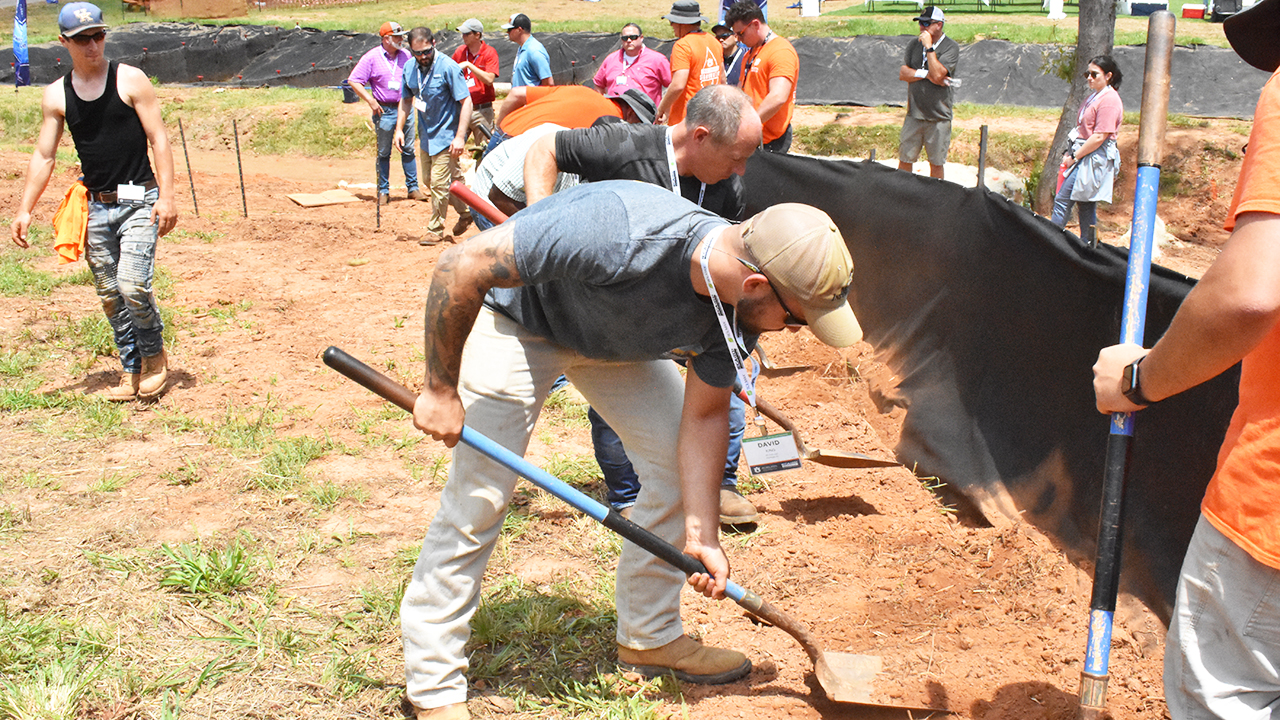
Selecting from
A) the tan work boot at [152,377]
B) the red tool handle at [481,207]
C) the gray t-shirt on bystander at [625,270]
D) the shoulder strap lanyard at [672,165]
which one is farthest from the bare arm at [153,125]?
the gray t-shirt on bystander at [625,270]

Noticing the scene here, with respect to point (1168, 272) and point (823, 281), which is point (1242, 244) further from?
point (1168, 272)

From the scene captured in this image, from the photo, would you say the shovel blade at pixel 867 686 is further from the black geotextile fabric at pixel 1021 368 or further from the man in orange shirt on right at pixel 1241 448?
the man in orange shirt on right at pixel 1241 448

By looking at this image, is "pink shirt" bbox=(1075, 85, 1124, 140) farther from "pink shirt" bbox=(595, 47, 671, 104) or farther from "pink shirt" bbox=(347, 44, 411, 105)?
"pink shirt" bbox=(347, 44, 411, 105)

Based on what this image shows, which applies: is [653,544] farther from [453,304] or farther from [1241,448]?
[1241,448]

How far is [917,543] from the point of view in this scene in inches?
164

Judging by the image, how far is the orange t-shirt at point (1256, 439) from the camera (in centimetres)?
158

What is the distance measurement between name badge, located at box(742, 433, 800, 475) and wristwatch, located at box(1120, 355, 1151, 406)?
2391 millimetres

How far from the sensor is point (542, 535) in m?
4.11

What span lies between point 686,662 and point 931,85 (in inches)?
317

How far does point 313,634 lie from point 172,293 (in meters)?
5.17

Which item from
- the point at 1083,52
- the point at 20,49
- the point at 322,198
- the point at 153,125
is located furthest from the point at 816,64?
the point at 20,49

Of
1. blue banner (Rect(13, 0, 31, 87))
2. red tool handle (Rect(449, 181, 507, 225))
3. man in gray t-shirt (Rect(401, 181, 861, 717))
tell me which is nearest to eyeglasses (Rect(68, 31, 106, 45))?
red tool handle (Rect(449, 181, 507, 225))

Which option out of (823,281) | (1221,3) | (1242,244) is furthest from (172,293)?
(1221,3)

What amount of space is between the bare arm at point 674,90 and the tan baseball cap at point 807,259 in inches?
245
